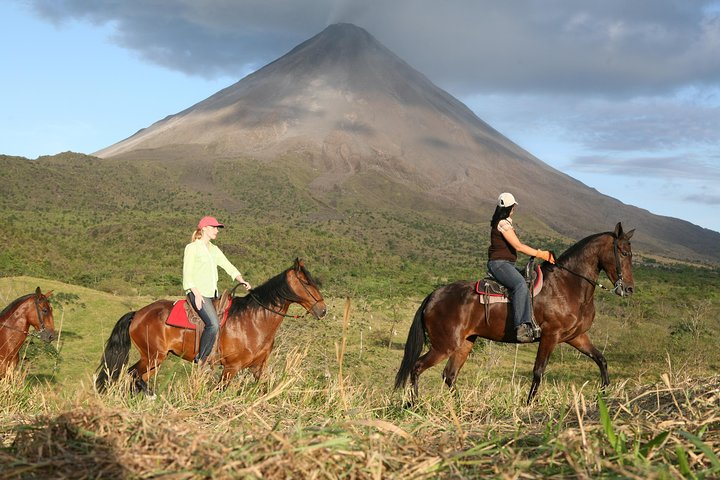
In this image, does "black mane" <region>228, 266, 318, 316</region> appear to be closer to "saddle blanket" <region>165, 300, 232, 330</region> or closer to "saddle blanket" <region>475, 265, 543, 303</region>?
"saddle blanket" <region>165, 300, 232, 330</region>

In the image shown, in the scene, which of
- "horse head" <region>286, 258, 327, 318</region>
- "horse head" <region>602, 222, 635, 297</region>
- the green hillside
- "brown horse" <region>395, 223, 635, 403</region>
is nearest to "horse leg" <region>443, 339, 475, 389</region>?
"brown horse" <region>395, 223, 635, 403</region>

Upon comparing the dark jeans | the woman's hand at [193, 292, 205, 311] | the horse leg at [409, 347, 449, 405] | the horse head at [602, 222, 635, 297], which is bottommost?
the horse leg at [409, 347, 449, 405]

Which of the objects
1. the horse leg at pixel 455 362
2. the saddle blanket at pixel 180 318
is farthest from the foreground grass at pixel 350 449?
the horse leg at pixel 455 362

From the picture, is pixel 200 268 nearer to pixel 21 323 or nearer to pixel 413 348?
pixel 413 348

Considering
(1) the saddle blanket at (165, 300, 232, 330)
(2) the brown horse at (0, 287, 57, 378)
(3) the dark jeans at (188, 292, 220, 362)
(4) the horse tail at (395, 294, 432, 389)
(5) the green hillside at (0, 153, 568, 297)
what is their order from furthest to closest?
Answer: (5) the green hillside at (0, 153, 568, 297) → (2) the brown horse at (0, 287, 57, 378) → (4) the horse tail at (395, 294, 432, 389) → (1) the saddle blanket at (165, 300, 232, 330) → (3) the dark jeans at (188, 292, 220, 362)

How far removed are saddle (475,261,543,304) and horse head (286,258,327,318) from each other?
7.49 ft

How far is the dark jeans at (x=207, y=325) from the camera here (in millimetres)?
8375

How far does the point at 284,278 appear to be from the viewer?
8.96 m

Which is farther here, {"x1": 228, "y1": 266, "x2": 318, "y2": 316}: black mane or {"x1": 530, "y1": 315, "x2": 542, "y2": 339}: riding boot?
{"x1": 228, "y1": 266, "x2": 318, "y2": 316}: black mane

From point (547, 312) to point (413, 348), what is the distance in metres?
1.97

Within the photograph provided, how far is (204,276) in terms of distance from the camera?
825 cm

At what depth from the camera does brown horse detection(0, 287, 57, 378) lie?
30.6 ft

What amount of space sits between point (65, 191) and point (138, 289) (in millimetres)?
82837

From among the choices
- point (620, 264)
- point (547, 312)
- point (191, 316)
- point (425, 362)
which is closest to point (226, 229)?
point (191, 316)
